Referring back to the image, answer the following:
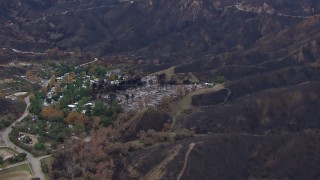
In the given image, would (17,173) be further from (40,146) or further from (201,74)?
(201,74)

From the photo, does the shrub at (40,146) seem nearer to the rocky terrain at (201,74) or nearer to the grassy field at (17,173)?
the rocky terrain at (201,74)

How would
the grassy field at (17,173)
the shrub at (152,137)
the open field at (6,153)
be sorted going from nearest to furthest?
1. the grassy field at (17,173)
2. the shrub at (152,137)
3. the open field at (6,153)

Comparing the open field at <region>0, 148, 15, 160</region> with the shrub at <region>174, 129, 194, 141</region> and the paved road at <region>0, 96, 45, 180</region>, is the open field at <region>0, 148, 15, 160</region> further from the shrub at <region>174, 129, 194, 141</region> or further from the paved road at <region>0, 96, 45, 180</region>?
the shrub at <region>174, 129, 194, 141</region>

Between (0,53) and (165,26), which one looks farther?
(165,26)

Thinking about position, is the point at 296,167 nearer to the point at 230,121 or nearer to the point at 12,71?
the point at 230,121

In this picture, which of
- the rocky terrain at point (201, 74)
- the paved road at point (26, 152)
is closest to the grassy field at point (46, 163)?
the paved road at point (26, 152)

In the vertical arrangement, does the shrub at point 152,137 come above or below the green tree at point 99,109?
below

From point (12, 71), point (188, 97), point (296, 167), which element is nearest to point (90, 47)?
point (12, 71)
